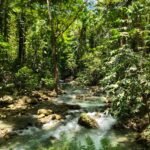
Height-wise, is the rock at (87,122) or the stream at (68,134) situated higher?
the rock at (87,122)

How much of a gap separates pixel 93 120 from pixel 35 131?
280 centimetres

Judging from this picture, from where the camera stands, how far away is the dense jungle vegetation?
11352mm

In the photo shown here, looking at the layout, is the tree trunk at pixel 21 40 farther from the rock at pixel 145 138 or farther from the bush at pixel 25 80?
the rock at pixel 145 138

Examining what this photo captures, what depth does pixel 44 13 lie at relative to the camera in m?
24.2

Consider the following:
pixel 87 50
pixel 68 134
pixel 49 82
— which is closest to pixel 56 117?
pixel 68 134

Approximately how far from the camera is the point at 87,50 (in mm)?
45312

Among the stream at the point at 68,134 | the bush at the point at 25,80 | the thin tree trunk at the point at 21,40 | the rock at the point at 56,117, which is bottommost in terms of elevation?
the stream at the point at 68,134

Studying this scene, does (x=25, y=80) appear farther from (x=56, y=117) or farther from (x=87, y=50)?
(x=87, y=50)

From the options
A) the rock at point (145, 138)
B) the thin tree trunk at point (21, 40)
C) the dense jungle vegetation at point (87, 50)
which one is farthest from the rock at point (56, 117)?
the thin tree trunk at point (21, 40)

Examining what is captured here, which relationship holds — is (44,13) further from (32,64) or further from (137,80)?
(137,80)

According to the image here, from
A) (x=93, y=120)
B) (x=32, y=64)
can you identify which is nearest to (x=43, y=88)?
(x=32, y=64)

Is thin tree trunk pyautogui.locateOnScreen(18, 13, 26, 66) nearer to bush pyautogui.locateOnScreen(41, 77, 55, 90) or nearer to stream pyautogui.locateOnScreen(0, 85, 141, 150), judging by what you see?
bush pyautogui.locateOnScreen(41, 77, 55, 90)

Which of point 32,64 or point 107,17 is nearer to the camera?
point 107,17

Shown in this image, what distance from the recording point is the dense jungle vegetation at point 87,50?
37.2 ft
